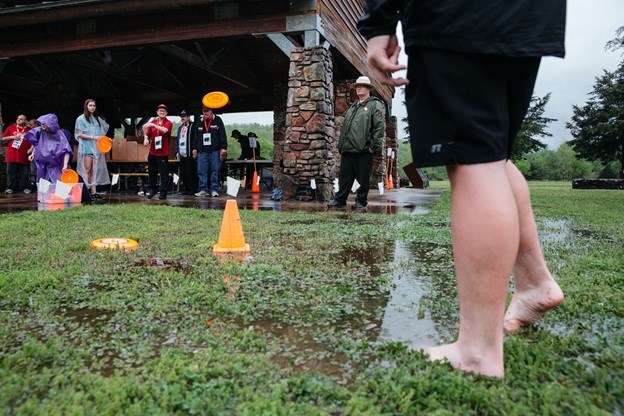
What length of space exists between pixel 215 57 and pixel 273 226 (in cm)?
848

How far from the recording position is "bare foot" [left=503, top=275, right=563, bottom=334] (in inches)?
68.0

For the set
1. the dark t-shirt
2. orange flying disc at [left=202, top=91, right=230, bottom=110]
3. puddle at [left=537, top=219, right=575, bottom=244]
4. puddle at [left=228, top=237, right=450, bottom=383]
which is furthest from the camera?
orange flying disc at [left=202, top=91, right=230, bottom=110]

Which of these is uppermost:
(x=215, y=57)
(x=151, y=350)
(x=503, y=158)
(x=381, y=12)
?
(x=215, y=57)

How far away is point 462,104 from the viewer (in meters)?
1.36

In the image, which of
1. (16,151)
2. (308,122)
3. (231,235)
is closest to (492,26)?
(231,235)

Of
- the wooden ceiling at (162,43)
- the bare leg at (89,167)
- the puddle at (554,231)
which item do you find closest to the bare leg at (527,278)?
the puddle at (554,231)

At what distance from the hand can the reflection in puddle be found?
892mm

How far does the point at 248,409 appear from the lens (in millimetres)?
1138

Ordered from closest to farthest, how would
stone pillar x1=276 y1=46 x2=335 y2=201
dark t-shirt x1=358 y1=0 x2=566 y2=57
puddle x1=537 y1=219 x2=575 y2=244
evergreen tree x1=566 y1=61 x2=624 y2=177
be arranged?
dark t-shirt x1=358 y1=0 x2=566 y2=57 → puddle x1=537 y1=219 x2=575 y2=244 → stone pillar x1=276 y1=46 x2=335 y2=201 → evergreen tree x1=566 y1=61 x2=624 y2=177

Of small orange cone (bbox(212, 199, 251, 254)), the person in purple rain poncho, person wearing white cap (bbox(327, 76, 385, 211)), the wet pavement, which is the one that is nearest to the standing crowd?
the person in purple rain poncho

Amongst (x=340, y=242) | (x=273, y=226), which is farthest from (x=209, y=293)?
(x=273, y=226)

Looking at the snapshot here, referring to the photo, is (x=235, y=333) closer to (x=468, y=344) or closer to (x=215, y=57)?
(x=468, y=344)

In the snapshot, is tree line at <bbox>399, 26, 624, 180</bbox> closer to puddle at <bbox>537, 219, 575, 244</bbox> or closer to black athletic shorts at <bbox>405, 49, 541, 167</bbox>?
puddle at <bbox>537, 219, 575, 244</bbox>

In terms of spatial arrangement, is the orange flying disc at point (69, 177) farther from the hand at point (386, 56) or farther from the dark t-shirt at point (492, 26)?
the dark t-shirt at point (492, 26)
